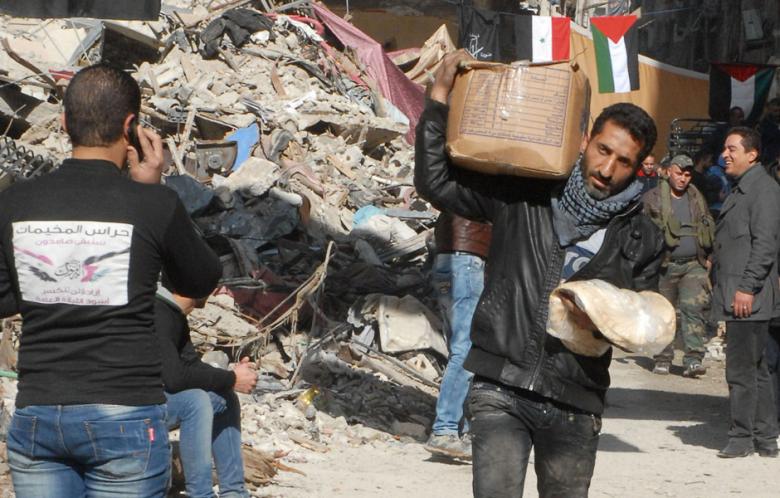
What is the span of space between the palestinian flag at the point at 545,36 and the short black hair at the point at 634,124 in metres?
15.5

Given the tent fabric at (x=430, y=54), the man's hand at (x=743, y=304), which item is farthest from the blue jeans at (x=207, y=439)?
the tent fabric at (x=430, y=54)

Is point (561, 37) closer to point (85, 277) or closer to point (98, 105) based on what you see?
point (98, 105)

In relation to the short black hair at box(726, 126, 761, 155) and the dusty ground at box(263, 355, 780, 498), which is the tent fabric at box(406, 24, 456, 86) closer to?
the dusty ground at box(263, 355, 780, 498)

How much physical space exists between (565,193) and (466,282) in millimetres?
3044

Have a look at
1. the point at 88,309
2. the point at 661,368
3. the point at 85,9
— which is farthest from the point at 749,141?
the point at 88,309

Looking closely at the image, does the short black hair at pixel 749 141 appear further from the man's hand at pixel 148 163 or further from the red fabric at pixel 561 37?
the red fabric at pixel 561 37

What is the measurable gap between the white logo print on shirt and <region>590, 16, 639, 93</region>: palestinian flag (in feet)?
53.0

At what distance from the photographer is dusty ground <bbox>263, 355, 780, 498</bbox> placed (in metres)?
6.55

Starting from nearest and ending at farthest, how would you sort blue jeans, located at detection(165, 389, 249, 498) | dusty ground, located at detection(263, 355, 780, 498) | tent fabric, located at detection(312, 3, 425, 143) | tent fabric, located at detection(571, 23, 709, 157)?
blue jeans, located at detection(165, 389, 249, 498)
dusty ground, located at detection(263, 355, 780, 498)
tent fabric, located at detection(312, 3, 425, 143)
tent fabric, located at detection(571, 23, 709, 157)

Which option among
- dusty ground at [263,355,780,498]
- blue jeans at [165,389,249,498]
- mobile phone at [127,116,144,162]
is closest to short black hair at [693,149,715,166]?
dusty ground at [263,355,780,498]

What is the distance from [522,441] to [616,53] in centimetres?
1534

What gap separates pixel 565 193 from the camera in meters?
3.97

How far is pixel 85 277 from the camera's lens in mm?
3053

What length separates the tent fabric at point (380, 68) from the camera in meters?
19.6
